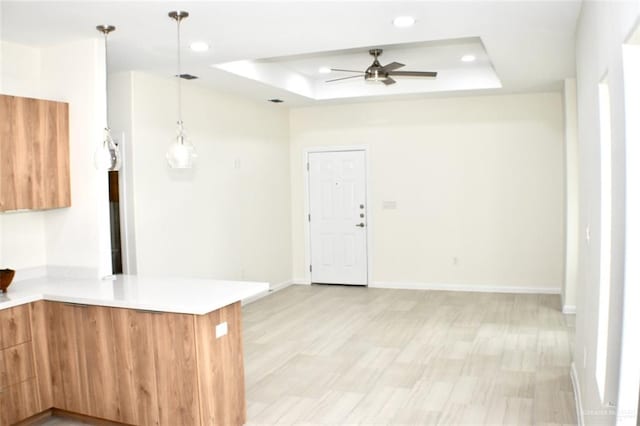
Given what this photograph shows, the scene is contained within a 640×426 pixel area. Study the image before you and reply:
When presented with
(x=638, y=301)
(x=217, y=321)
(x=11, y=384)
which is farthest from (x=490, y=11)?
(x=11, y=384)

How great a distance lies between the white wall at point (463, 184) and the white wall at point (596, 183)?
3.42 metres

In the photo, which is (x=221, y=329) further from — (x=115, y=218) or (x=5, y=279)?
(x=115, y=218)

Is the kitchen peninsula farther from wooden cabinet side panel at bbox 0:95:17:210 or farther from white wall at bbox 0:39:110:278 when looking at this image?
wooden cabinet side panel at bbox 0:95:17:210

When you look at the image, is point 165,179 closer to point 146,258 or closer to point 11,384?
point 146,258

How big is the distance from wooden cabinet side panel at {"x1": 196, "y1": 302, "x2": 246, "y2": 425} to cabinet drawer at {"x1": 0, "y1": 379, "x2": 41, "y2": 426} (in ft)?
4.09

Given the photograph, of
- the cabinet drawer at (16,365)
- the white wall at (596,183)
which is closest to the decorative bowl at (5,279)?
the cabinet drawer at (16,365)

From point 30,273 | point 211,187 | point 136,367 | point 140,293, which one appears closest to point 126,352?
point 136,367

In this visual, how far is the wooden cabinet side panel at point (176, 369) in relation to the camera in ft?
10.3

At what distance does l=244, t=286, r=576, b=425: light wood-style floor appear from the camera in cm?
368

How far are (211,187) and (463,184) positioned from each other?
133 inches

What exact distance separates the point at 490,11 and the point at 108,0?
2.33 m

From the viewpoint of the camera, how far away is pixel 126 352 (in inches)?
132

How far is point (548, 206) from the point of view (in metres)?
7.13

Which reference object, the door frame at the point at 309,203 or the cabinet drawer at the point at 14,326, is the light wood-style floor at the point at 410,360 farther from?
the cabinet drawer at the point at 14,326
